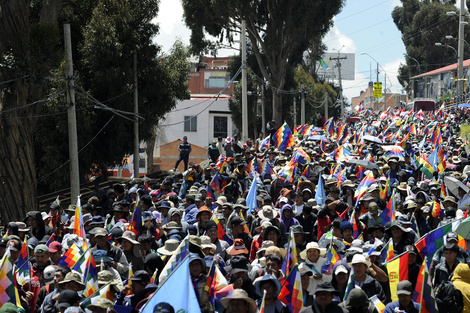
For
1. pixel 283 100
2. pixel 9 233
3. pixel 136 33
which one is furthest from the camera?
pixel 283 100

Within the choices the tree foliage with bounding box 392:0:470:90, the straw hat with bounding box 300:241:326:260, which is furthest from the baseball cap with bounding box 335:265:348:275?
the tree foliage with bounding box 392:0:470:90

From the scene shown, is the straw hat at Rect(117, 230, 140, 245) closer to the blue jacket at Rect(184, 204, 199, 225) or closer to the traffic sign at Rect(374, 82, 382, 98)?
the blue jacket at Rect(184, 204, 199, 225)

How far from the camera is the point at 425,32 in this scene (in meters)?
85.4

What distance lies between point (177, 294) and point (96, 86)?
1791cm

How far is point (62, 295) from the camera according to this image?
6.72m

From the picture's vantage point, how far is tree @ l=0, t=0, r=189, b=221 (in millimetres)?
16672

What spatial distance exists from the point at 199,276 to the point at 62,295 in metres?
1.38

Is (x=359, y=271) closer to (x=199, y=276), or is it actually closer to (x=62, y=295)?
(x=199, y=276)

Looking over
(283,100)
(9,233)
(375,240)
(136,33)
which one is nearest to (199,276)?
(375,240)

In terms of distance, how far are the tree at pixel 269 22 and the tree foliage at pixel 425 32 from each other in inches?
1822

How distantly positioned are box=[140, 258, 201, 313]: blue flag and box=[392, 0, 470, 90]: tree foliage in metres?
79.0

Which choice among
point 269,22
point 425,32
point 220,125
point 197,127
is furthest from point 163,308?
point 425,32

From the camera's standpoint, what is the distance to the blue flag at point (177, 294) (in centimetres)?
617

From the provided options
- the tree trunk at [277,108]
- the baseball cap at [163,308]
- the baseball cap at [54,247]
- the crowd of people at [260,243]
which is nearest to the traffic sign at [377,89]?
the tree trunk at [277,108]
